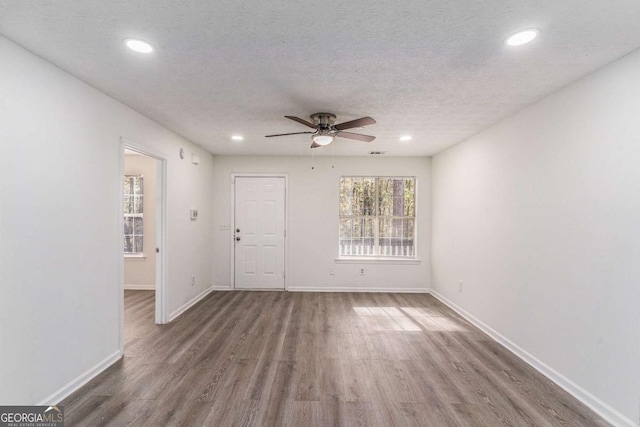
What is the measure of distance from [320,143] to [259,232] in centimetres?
267

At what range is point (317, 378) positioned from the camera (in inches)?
93.2

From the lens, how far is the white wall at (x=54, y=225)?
1.73m

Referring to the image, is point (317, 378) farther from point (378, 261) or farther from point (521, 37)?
point (378, 261)

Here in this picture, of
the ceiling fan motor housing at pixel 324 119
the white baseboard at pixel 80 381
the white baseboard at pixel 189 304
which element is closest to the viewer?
the white baseboard at pixel 80 381

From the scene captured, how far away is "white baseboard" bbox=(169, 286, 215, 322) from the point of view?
3706 millimetres

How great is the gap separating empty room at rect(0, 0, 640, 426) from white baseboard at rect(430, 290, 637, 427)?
1 centimetres

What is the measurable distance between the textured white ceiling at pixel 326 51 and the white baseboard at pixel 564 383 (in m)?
2.38

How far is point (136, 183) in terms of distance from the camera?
5266 mm

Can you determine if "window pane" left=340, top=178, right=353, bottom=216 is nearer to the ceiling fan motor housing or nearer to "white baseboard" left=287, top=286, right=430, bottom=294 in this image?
"white baseboard" left=287, top=286, right=430, bottom=294

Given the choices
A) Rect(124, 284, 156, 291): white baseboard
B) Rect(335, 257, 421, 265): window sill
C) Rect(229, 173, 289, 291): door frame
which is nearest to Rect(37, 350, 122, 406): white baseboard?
Rect(229, 173, 289, 291): door frame

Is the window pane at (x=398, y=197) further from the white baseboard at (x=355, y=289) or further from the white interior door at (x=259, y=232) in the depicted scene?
the white interior door at (x=259, y=232)

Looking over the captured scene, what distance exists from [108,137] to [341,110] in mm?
2209

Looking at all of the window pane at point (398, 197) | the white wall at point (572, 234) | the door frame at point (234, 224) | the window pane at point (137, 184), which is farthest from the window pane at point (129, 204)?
the white wall at point (572, 234)

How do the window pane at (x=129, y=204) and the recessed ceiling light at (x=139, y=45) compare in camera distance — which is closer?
the recessed ceiling light at (x=139, y=45)
